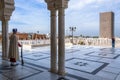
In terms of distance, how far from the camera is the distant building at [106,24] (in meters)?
29.3

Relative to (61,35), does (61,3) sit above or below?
above

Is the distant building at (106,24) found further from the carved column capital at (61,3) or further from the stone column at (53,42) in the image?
the carved column capital at (61,3)

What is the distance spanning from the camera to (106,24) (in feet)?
Result: 100

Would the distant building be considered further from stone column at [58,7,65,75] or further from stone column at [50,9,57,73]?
stone column at [58,7,65,75]

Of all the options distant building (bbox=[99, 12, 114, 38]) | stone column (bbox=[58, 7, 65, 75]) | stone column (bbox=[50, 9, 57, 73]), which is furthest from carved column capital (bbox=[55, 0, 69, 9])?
distant building (bbox=[99, 12, 114, 38])

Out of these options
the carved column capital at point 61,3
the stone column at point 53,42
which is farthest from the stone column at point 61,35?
the stone column at point 53,42

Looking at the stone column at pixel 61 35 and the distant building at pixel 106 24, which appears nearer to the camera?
the stone column at pixel 61 35

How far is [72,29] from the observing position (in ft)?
65.7

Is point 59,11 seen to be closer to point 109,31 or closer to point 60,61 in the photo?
Answer: point 60,61

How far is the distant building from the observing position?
2934 cm

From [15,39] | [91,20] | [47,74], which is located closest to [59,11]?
[47,74]

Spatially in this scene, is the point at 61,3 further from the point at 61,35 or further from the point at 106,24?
the point at 106,24

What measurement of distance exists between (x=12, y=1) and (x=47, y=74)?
147 inches

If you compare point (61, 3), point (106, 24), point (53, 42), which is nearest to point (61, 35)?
point (53, 42)
